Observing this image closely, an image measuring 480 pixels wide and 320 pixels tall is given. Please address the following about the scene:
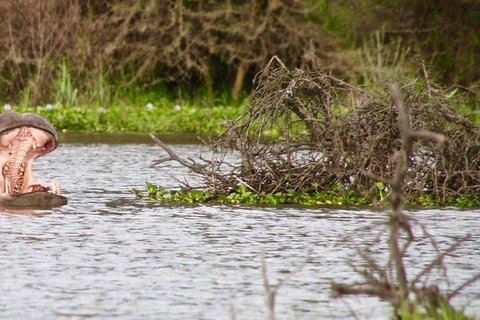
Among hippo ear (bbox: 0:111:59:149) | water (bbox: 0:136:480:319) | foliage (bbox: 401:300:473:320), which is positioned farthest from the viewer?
hippo ear (bbox: 0:111:59:149)

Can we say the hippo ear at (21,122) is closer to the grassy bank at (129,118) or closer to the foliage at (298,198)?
the foliage at (298,198)

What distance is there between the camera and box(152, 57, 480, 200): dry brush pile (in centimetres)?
886

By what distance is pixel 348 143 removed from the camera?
8.92 m

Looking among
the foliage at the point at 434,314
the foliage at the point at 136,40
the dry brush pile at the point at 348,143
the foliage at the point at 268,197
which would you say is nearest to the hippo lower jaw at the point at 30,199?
the foliage at the point at 268,197

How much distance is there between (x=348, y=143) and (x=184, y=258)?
9.70 feet

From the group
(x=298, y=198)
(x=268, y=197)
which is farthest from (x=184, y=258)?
(x=298, y=198)

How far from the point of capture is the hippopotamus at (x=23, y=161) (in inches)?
337

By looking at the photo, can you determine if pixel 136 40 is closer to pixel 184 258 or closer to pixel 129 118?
pixel 129 118

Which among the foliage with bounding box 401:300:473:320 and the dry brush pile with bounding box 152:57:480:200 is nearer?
the foliage with bounding box 401:300:473:320

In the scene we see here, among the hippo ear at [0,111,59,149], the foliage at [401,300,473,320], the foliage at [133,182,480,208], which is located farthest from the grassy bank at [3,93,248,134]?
the foliage at [401,300,473,320]

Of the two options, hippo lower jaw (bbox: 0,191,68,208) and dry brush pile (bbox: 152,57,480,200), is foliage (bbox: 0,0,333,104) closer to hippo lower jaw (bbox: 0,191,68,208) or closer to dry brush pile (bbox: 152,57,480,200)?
dry brush pile (bbox: 152,57,480,200)

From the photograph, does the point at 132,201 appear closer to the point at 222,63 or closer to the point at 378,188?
the point at 378,188

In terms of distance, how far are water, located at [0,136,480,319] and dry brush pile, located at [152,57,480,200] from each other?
461 millimetres

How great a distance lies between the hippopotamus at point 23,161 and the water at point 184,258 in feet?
0.74
